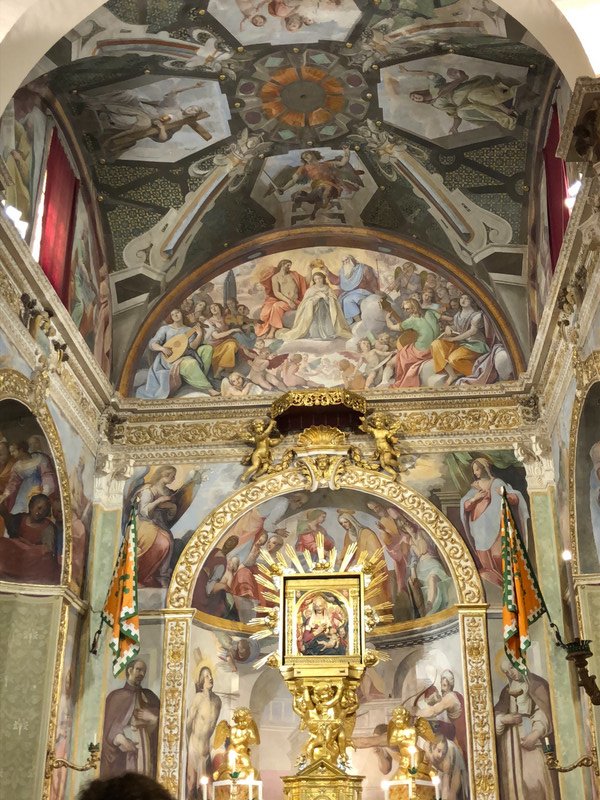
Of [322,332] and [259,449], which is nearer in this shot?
[259,449]

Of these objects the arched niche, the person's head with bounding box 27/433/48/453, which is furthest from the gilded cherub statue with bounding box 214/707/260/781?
the person's head with bounding box 27/433/48/453

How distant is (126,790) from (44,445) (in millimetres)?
11146

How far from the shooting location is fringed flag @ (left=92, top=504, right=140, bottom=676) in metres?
13.4

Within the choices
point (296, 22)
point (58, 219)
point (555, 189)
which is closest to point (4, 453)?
point (58, 219)

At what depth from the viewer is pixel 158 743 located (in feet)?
45.3

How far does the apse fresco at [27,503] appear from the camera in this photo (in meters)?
12.7

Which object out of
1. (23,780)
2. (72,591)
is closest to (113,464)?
(72,591)

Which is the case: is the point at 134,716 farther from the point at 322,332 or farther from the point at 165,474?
the point at 322,332

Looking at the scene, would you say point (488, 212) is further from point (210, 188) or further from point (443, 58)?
point (210, 188)

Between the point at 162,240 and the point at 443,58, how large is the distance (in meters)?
5.75

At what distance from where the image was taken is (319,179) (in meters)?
16.8

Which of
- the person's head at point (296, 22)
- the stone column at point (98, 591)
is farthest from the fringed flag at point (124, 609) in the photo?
the person's head at point (296, 22)

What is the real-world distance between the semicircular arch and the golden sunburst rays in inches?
36.4

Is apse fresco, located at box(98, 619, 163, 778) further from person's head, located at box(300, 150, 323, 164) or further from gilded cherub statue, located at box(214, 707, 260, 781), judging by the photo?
person's head, located at box(300, 150, 323, 164)
